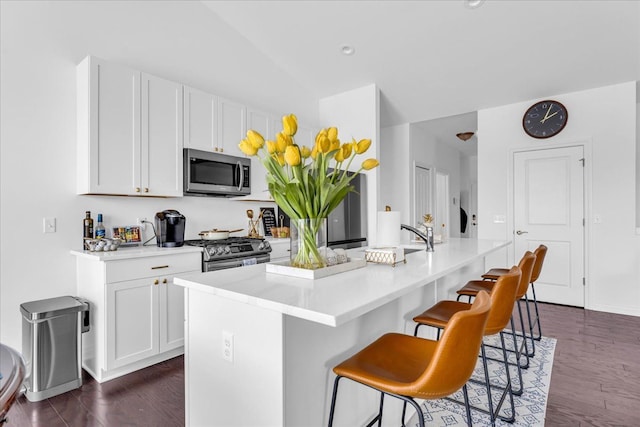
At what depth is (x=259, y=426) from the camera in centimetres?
118

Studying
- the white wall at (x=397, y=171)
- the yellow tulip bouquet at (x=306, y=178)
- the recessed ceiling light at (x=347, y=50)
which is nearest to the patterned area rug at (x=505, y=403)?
the yellow tulip bouquet at (x=306, y=178)

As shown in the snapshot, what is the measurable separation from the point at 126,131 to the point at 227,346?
7.34ft

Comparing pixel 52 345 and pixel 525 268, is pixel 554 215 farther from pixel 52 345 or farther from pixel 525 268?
pixel 52 345

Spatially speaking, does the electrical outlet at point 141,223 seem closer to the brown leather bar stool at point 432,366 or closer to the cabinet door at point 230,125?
the cabinet door at point 230,125

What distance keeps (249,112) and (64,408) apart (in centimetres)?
290

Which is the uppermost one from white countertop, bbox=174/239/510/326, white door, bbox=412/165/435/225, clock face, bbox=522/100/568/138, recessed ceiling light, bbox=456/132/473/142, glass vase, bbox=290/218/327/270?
recessed ceiling light, bbox=456/132/473/142

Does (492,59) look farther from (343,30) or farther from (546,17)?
(343,30)

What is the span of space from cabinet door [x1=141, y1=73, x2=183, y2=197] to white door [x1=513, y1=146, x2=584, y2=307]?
4229 mm

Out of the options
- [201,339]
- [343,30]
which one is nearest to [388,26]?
[343,30]

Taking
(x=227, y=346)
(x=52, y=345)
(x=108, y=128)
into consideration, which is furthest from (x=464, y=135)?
(x=52, y=345)

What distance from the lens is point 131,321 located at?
8.28 ft

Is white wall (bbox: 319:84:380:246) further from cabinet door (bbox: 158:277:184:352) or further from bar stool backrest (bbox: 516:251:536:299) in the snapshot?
cabinet door (bbox: 158:277:184:352)

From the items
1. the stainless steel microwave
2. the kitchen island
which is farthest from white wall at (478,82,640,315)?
Answer: the stainless steel microwave

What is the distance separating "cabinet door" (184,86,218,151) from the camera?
320 cm
